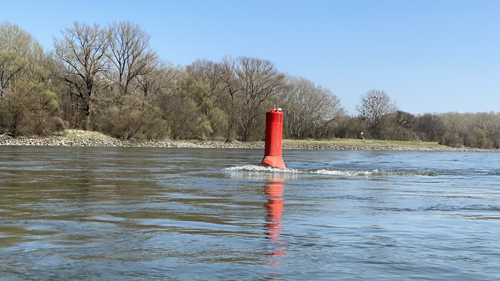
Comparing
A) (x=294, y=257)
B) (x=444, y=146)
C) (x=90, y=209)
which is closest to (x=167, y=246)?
(x=294, y=257)

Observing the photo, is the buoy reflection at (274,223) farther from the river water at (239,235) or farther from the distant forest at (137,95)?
the distant forest at (137,95)

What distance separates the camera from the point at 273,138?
858 inches

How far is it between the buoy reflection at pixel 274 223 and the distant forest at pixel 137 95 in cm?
5152

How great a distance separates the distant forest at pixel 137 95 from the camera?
61500 millimetres

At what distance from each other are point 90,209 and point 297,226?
3573 millimetres

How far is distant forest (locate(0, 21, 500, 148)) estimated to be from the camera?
6150cm

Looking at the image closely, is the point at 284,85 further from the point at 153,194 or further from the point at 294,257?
the point at 294,257

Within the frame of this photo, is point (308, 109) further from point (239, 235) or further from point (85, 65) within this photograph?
point (239, 235)

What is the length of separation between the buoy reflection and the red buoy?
7.91 metres

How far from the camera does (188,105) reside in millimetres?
76250

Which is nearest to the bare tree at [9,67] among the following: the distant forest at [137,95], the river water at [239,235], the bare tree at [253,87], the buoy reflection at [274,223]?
the distant forest at [137,95]

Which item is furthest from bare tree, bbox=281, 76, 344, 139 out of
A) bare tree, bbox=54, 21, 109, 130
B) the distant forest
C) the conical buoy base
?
the conical buoy base

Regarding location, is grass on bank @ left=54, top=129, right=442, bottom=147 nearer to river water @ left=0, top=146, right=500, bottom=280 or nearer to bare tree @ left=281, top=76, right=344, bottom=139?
bare tree @ left=281, top=76, right=344, bottom=139

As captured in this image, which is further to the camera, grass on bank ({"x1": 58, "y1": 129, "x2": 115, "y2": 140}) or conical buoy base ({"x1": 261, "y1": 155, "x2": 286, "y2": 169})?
grass on bank ({"x1": 58, "y1": 129, "x2": 115, "y2": 140})
